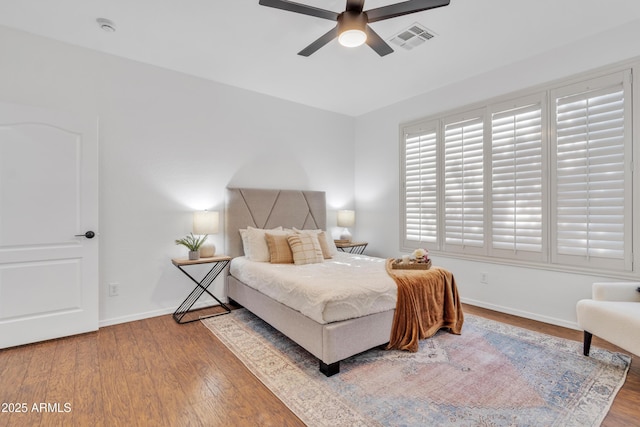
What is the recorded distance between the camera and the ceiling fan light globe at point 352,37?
7.63ft

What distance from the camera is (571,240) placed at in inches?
125

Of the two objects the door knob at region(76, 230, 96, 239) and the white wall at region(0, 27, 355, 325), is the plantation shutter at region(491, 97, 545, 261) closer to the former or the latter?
the white wall at region(0, 27, 355, 325)

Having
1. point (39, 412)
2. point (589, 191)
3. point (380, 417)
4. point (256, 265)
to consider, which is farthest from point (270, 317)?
point (589, 191)

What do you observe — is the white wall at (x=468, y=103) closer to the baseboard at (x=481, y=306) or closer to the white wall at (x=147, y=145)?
the baseboard at (x=481, y=306)

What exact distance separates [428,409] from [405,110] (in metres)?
4.06

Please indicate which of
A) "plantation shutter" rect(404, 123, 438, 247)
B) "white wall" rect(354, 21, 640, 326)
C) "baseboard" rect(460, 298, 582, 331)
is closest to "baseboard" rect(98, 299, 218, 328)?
"white wall" rect(354, 21, 640, 326)

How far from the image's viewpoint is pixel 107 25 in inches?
111

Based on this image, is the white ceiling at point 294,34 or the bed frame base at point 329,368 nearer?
the bed frame base at point 329,368

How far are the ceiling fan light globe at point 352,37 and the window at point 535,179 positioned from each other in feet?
7.37

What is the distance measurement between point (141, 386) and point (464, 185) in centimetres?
398

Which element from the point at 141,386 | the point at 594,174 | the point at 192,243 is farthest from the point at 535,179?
the point at 141,386

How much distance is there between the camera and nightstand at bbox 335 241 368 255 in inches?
192

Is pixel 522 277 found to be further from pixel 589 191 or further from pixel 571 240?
pixel 589 191

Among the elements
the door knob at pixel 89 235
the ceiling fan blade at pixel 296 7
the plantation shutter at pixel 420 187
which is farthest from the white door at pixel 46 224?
the plantation shutter at pixel 420 187
